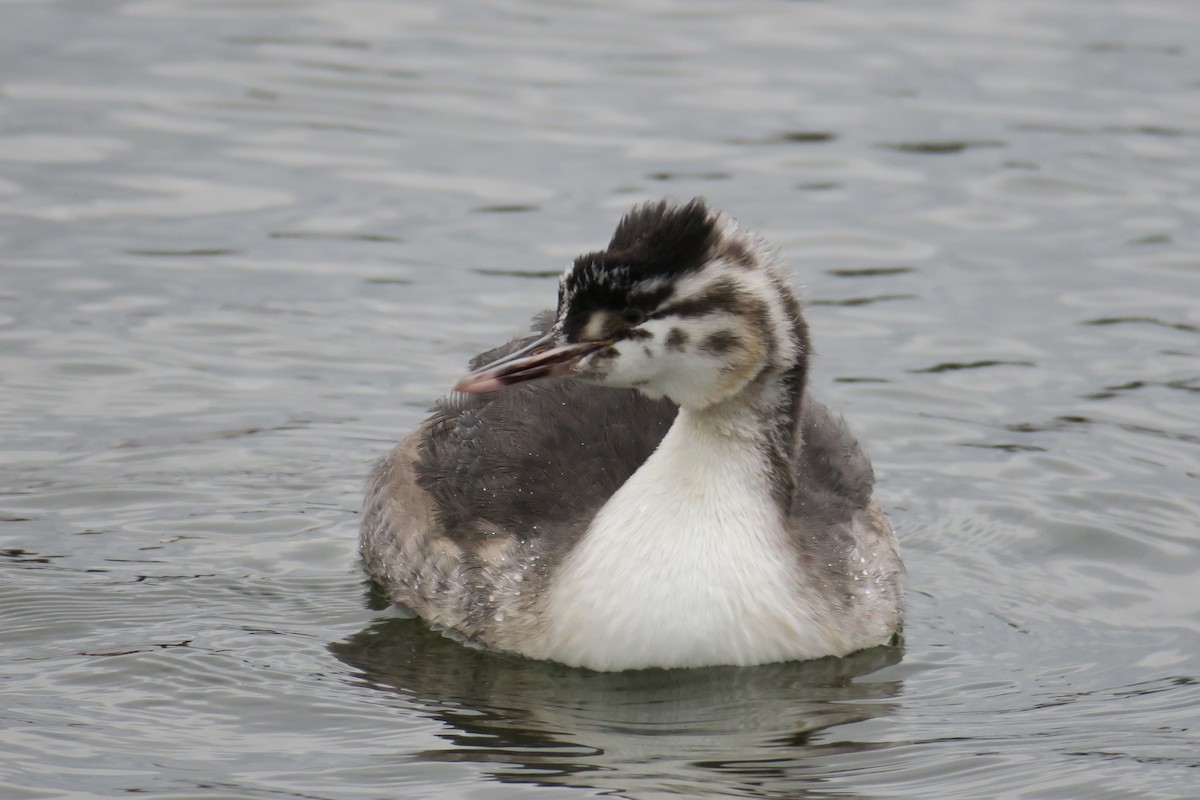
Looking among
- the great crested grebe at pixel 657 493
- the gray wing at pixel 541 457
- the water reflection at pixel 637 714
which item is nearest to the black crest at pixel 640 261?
the great crested grebe at pixel 657 493

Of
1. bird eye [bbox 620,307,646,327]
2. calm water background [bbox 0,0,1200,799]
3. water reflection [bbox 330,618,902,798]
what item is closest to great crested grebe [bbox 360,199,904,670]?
bird eye [bbox 620,307,646,327]

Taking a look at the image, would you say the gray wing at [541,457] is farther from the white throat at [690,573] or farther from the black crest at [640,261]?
the black crest at [640,261]

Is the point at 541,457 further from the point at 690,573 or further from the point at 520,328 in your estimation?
the point at 520,328

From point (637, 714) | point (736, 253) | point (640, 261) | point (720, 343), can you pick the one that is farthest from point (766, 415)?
point (637, 714)

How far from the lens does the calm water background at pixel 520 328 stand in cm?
938

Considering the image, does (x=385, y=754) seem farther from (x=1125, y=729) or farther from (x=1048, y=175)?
(x=1048, y=175)

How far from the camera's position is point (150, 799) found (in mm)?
8531

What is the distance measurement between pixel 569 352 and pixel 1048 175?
31.5ft

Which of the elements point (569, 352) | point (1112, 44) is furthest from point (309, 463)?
point (1112, 44)

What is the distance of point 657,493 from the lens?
10031 millimetres

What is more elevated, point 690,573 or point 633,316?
point 633,316

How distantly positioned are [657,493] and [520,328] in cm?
528

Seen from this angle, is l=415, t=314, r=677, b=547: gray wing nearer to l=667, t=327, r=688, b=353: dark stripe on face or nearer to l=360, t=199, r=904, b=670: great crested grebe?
l=360, t=199, r=904, b=670: great crested grebe

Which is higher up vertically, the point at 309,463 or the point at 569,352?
the point at 569,352
